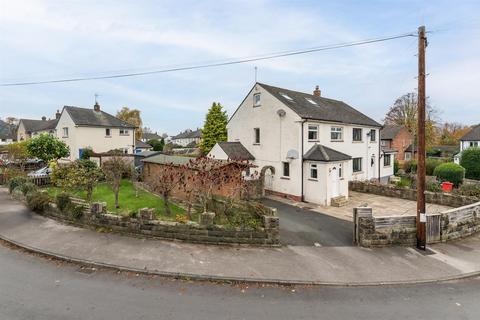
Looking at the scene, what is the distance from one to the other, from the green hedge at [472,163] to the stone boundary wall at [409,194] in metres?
16.5

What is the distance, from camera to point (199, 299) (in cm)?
656

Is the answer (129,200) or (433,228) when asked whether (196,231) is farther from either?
(433,228)

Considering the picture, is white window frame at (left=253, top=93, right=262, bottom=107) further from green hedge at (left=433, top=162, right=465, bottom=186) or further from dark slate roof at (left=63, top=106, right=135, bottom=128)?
dark slate roof at (left=63, top=106, right=135, bottom=128)

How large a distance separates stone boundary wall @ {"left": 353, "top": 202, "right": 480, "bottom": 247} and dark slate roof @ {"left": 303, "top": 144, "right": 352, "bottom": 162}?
6.77 metres

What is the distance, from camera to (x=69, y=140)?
33.4 m

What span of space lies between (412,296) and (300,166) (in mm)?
11922

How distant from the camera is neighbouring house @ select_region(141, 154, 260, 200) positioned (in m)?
15.0

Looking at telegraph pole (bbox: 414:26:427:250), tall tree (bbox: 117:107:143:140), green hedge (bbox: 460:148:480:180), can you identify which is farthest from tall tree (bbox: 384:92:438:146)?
tall tree (bbox: 117:107:143:140)

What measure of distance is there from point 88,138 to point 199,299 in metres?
32.0

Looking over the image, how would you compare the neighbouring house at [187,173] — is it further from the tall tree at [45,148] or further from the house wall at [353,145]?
the tall tree at [45,148]

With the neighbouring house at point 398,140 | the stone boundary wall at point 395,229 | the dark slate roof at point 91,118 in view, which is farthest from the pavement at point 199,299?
the neighbouring house at point 398,140

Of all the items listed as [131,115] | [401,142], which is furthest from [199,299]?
[131,115]

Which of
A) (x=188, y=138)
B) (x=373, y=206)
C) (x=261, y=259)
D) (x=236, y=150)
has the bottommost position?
(x=261, y=259)

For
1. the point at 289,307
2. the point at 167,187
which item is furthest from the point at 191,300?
the point at 167,187
